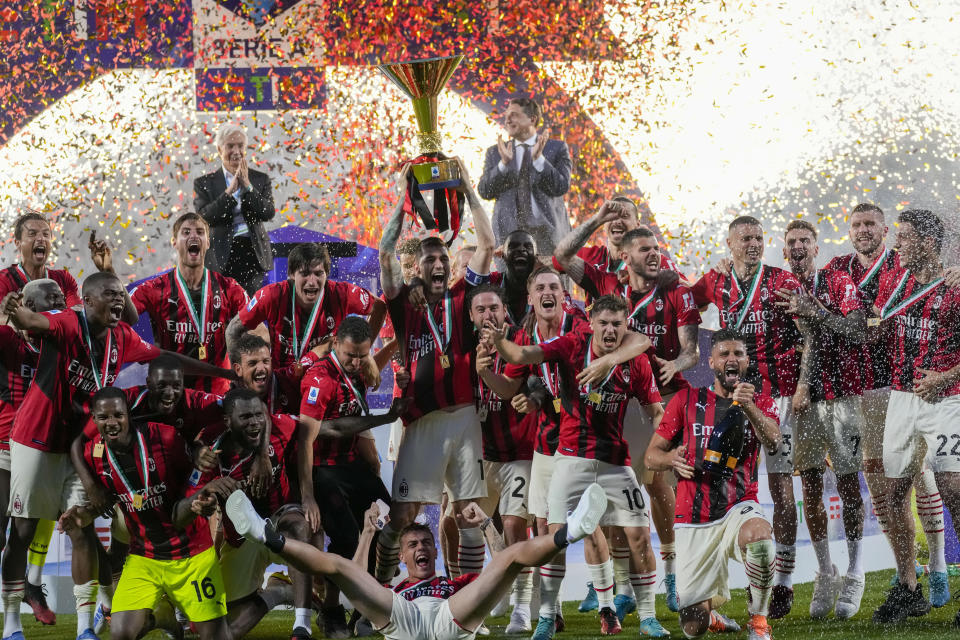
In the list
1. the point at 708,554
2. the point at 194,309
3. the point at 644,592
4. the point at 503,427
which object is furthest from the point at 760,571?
the point at 194,309

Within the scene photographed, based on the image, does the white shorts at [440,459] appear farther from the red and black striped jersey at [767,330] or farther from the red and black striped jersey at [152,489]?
the red and black striped jersey at [767,330]

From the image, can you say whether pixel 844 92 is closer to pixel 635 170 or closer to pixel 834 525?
pixel 635 170

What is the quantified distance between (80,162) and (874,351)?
407 inches

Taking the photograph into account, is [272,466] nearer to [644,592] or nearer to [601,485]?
[601,485]

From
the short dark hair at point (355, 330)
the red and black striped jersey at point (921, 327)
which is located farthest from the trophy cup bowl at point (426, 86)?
the red and black striped jersey at point (921, 327)

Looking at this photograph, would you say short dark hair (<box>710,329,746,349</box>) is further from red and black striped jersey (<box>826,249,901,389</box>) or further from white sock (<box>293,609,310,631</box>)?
white sock (<box>293,609,310,631</box>)

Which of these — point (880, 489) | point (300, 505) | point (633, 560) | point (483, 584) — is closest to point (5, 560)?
point (300, 505)

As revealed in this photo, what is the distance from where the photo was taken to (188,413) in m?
5.24

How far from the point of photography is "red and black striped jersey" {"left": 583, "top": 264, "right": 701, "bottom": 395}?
5.88 meters

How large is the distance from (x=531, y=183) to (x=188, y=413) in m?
2.63

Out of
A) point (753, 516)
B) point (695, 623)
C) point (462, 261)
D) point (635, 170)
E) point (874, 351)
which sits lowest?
point (695, 623)

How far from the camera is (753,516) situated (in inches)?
193

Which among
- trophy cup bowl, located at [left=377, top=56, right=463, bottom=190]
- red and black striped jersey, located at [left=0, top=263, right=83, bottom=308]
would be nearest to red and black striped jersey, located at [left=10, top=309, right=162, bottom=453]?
red and black striped jersey, located at [left=0, top=263, right=83, bottom=308]

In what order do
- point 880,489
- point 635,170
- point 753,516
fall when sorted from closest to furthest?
1. point 753,516
2. point 880,489
3. point 635,170
